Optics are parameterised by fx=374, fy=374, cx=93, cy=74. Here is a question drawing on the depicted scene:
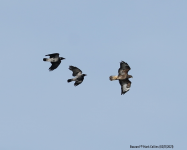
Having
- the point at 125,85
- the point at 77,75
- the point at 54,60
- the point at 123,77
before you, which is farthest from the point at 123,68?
the point at 54,60

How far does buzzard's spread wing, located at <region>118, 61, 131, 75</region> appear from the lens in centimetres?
3496

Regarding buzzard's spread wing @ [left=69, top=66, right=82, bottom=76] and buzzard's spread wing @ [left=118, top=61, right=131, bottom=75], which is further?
buzzard's spread wing @ [left=69, top=66, right=82, bottom=76]

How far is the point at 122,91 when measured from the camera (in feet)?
119

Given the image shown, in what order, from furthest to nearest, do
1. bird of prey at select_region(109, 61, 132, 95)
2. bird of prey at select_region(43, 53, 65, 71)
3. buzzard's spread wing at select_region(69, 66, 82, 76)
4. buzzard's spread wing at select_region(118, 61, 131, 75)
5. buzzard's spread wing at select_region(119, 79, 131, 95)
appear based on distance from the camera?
bird of prey at select_region(43, 53, 65, 71) < buzzard's spread wing at select_region(69, 66, 82, 76) < buzzard's spread wing at select_region(119, 79, 131, 95) < bird of prey at select_region(109, 61, 132, 95) < buzzard's spread wing at select_region(118, 61, 131, 75)

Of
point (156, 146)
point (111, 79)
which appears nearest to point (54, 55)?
point (111, 79)

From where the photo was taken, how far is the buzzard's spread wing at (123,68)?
35.0 metres

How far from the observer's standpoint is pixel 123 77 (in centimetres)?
3578

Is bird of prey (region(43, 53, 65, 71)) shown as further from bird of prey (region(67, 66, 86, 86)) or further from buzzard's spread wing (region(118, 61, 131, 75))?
buzzard's spread wing (region(118, 61, 131, 75))

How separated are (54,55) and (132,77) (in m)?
9.09

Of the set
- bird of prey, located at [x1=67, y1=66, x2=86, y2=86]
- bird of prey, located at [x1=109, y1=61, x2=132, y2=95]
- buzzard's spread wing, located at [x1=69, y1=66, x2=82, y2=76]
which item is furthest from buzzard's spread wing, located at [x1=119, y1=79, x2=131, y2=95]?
buzzard's spread wing, located at [x1=69, y1=66, x2=82, y2=76]

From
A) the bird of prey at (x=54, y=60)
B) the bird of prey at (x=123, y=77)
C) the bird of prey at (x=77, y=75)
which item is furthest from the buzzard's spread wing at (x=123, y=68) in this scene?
the bird of prey at (x=54, y=60)

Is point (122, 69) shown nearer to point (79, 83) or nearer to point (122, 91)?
point (122, 91)

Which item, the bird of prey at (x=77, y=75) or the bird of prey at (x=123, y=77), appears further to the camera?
the bird of prey at (x=77, y=75)

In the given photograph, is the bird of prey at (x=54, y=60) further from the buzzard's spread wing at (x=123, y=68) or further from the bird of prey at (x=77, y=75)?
the buzzard's spread wing at (x=123, y=68)
